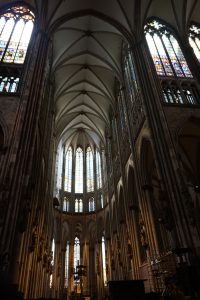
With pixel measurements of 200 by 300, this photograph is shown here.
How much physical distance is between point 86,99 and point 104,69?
190 inches

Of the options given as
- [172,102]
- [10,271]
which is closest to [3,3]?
[172,102]

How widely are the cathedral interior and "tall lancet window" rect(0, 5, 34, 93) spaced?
0.25 feet

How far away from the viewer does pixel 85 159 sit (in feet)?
107

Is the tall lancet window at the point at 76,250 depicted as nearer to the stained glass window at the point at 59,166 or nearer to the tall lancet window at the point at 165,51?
the stained glass window at the point at 59,166

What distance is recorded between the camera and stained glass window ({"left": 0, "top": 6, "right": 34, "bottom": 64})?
15.6 m

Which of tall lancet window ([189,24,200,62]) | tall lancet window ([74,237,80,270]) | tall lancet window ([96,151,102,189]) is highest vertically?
tall lancet window ([189,24,200,62])

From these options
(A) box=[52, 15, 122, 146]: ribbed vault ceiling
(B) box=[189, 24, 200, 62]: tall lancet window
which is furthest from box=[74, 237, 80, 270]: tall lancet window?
(B) box=[189, 24, 200, 62]: tall lancet window

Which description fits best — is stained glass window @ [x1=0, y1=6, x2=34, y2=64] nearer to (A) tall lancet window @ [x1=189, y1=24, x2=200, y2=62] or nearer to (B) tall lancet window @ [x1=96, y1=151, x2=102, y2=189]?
(A) tall lancet window @ [x1=189, y1=24, x2=200, y2=62]

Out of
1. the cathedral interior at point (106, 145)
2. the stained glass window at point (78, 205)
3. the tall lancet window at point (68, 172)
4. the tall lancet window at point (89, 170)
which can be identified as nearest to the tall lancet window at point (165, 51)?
the cathedral interior at point (106, 145)

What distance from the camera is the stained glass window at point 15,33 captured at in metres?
15.6

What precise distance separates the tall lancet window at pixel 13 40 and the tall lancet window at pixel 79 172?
18.4 meters

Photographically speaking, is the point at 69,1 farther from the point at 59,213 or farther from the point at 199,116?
the point at 59,213

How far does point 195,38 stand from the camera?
19531mm

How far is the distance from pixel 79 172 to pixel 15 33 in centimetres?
1897
